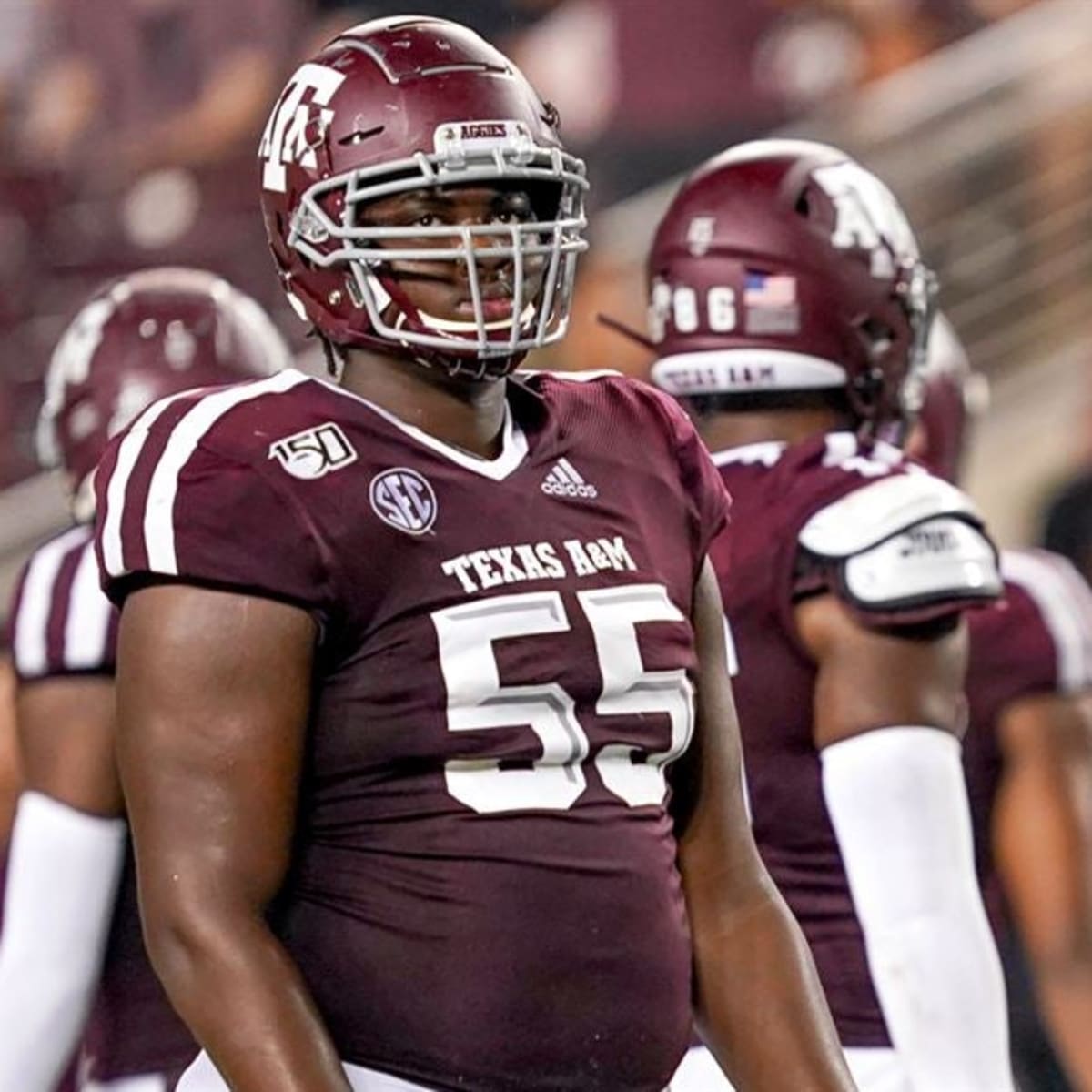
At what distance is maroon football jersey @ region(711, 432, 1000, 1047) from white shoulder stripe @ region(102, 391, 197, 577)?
84 centimetres

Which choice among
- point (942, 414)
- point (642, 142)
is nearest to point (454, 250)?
point (942, 414)

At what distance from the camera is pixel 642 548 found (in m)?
2.02

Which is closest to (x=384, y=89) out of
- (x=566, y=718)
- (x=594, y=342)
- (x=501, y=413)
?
(x=501, y=413)

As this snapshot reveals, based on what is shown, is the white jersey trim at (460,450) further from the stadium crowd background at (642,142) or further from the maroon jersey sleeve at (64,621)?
the stadium crowd background at (642,142)

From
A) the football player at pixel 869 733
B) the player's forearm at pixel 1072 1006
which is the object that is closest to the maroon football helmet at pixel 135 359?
the football player at pixel 869 733

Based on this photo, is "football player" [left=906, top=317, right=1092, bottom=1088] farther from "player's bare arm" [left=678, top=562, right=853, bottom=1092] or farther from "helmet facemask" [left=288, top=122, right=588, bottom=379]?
"helmet facemask" [left=288, top=122, right=588, bottom=379]

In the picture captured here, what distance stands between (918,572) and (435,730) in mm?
796

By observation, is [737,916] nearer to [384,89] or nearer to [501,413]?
[501,413]

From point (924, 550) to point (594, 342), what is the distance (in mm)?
2178

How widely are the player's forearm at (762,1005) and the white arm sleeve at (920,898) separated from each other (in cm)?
51

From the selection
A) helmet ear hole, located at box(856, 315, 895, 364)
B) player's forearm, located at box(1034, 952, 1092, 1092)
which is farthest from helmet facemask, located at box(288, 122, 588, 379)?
player's forearm, located at box(1034, 952, 1092, 1092)

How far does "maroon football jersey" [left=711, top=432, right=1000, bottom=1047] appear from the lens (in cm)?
262

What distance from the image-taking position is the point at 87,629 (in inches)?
105

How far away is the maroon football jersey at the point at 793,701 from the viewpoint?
2.62 m
